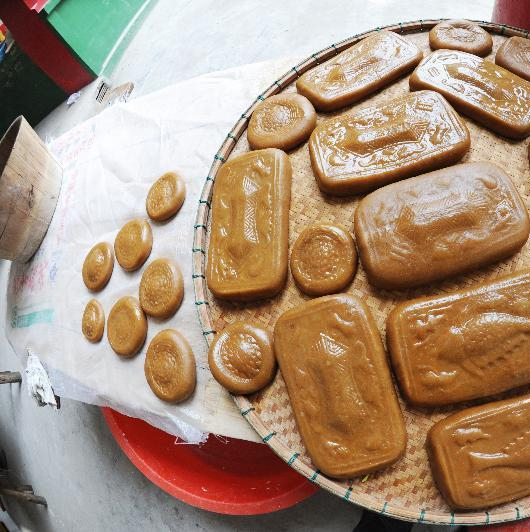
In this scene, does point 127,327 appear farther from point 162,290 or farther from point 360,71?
point 360,71

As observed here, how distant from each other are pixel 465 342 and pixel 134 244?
1.47 metres

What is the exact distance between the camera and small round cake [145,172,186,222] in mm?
2061

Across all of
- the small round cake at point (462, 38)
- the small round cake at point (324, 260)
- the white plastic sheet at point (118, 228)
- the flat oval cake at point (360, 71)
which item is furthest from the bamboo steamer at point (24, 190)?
the small round cake at point (462, 38)

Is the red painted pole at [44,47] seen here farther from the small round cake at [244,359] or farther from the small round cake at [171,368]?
the small round cake at [244,359]

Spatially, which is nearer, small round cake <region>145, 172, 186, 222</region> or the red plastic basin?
small round cake <region>145, 172, 186, 222</region>

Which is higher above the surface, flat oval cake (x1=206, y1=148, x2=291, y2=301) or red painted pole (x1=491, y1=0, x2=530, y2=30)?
flat oval cake (x1=206, y1=148, x2=291, y2=301)

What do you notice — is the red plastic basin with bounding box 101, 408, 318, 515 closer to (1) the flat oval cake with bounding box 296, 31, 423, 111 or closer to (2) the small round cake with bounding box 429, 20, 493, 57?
(1) the flat oval cake with bounding box 296, 31, 423, 111

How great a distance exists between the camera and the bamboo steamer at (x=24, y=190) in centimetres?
219

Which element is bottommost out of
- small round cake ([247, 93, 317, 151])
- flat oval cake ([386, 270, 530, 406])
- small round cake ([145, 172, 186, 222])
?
flat oval cake ([386, 270, 530, 406])

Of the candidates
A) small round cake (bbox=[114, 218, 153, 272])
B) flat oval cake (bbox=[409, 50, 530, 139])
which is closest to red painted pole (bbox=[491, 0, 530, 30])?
flat oval cake (bbox=[409, 50, 530, 139])

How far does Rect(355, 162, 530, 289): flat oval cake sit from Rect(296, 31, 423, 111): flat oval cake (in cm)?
47

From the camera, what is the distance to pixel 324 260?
1.41m

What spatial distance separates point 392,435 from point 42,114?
4.29 metres

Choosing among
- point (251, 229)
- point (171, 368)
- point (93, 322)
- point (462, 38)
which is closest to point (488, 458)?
point (251, 229)
